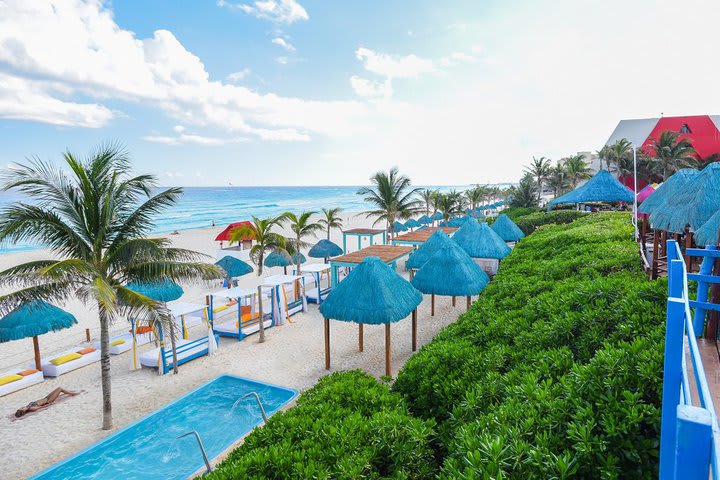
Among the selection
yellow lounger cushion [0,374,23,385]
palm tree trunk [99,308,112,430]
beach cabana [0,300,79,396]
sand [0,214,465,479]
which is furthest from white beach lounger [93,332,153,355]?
palm tree trunk [99,308,112,430]

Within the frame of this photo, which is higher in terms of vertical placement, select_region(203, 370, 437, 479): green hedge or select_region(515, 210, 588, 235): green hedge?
select_region(515, 210, 588, 235): green hedge

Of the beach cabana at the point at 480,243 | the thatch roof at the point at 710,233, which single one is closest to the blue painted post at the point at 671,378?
the thatch roof at the point at 710,233

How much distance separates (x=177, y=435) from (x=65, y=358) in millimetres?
5557

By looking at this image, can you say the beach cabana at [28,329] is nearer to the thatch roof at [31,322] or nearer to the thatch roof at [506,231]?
the thatch roof at [31,322]

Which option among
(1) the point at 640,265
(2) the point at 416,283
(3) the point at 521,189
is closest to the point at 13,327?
(2) the point at 416,283

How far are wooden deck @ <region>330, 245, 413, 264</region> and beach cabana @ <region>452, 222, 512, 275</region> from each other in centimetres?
243

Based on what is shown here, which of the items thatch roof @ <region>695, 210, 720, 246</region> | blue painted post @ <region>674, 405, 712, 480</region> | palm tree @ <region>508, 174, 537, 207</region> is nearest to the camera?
blue painted post @ <region>674, 405, 712, 480</region>

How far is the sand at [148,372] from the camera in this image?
26.5 feet

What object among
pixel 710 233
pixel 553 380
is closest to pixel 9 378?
pixel 553 380

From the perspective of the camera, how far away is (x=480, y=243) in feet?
51.8

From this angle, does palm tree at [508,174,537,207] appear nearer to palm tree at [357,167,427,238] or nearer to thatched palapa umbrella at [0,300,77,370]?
palm tree at [357,167,427,238]

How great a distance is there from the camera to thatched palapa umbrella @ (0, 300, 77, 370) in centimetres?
1036

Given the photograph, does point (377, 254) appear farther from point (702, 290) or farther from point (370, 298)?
point (702, 290)

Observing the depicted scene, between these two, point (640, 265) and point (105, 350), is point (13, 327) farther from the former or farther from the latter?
point (640, 265)
